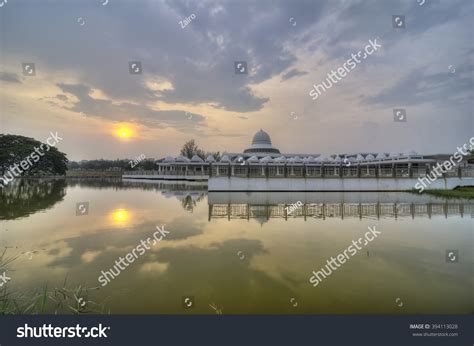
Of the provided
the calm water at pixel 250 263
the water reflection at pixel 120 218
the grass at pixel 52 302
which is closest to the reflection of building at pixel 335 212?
the calm water at pixel 250 263

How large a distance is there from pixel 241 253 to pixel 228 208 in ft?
22.8

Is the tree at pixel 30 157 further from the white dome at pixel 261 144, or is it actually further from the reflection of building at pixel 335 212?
the white dome at pixel 261 144

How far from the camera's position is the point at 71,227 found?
883cm

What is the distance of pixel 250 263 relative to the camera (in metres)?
5.42

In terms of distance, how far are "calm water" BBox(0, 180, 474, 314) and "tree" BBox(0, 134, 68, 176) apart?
33.1 meters

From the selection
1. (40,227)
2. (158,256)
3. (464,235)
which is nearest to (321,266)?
(158,256)

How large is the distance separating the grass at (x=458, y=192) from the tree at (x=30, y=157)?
146 feet

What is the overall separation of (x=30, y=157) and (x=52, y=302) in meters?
38.8

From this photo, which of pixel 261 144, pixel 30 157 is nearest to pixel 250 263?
pixel 30 157

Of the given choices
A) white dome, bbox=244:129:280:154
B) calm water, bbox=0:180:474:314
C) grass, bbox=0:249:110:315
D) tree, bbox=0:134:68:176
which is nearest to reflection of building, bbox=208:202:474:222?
calm water, bbox=0:180:474:314

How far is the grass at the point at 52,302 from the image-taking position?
11.8 feet

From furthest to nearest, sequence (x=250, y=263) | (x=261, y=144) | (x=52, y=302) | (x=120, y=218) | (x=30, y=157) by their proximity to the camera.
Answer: (x=261, y=144) → (x=30, y=157) → (x=120, y=218) → (x=250, y=263) → (x=52, y=302)

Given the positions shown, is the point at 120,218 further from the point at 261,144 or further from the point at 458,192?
the point at 261,144

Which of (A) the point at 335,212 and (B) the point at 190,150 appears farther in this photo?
(B) the point at 190,150
